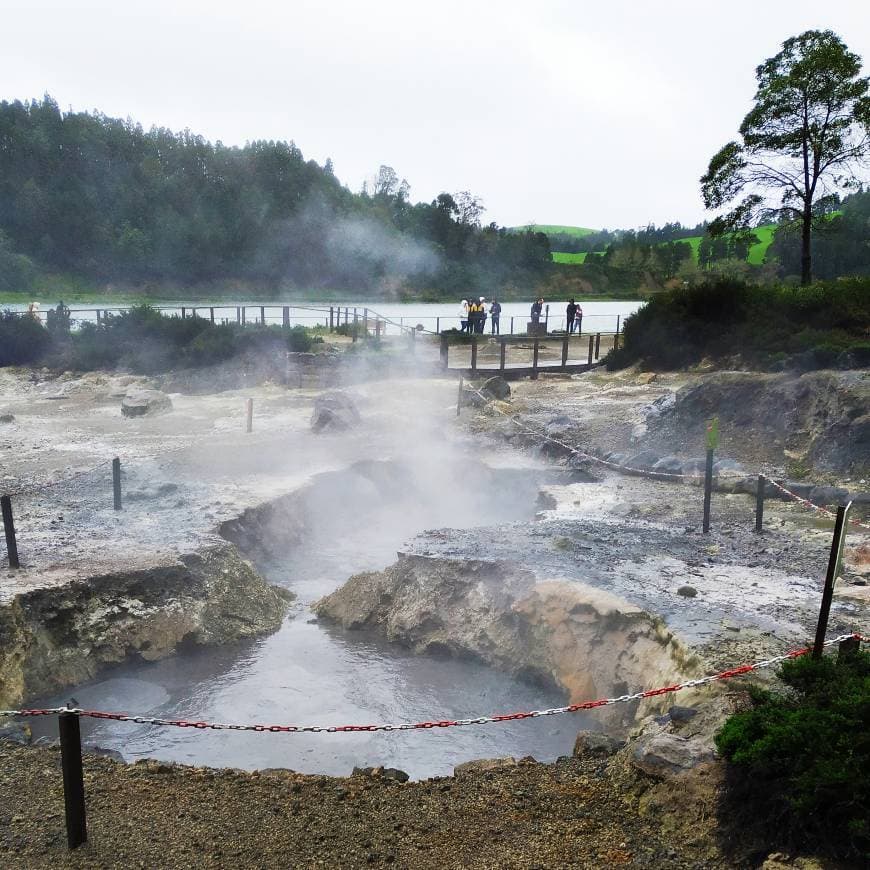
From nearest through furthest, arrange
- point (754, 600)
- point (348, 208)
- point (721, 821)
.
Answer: point (721, 821)
point (754, 600)
point (348, 208)

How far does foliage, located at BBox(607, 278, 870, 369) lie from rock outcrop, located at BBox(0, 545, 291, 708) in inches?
437

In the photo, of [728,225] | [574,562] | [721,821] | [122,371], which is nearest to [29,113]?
[122,371]

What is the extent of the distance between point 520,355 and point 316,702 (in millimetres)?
18235

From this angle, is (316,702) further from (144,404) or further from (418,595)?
(144,404)

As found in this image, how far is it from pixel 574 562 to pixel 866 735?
4614 millimetres

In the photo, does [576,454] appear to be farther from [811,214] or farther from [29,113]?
[29,113]

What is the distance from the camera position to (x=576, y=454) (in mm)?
13078

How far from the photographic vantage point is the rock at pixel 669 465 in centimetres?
1160

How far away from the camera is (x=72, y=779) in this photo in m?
3.94

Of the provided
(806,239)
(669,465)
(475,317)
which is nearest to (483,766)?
(669,465)

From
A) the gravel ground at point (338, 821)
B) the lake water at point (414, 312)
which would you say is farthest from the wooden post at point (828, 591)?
the lake water at point (414, 312)

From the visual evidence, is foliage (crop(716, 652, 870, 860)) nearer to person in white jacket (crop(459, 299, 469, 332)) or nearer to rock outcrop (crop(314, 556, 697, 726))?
rock outcrop (crop(314, 556, 697, 726))

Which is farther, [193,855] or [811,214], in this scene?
[811,214]

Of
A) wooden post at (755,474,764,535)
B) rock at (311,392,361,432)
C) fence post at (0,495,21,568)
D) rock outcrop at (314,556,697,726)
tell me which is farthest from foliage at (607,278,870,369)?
fence post at (0,495,21,568)
